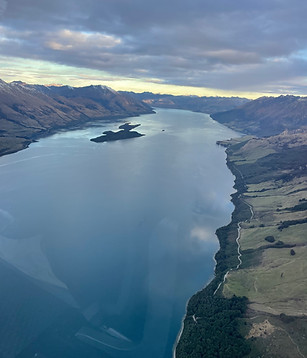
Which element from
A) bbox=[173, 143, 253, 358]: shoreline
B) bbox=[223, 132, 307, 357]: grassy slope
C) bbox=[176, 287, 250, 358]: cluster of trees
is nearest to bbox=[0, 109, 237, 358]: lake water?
bbox=[173, 143, 253, 358]: shoreline

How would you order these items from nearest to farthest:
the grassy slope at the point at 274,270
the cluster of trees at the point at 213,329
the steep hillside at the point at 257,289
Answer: the cluster of trees at the point at 213,329
the steep hillside at the point at 257,289
the grassy slope at the point at 274,270

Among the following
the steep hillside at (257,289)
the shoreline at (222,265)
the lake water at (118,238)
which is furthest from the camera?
the lake water at (118,238)

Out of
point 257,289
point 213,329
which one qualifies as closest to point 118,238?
point 257,289

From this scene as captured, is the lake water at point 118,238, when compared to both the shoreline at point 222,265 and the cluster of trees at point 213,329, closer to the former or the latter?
the shoreline at point 222,265

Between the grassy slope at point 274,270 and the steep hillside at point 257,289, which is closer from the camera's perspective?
the steep hillside at point 257,289

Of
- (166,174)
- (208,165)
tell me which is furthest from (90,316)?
(208,165)

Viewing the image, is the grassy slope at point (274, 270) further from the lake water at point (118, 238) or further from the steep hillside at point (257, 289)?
the lake water at point (118, 238)

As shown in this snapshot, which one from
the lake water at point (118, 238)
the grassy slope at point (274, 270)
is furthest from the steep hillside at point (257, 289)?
the lake water at point (118, 238)

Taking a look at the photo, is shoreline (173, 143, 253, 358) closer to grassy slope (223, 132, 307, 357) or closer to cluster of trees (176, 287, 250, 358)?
cluster of trees (176, 287, 250, 358)

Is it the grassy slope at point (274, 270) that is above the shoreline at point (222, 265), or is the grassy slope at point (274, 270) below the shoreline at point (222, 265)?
above
